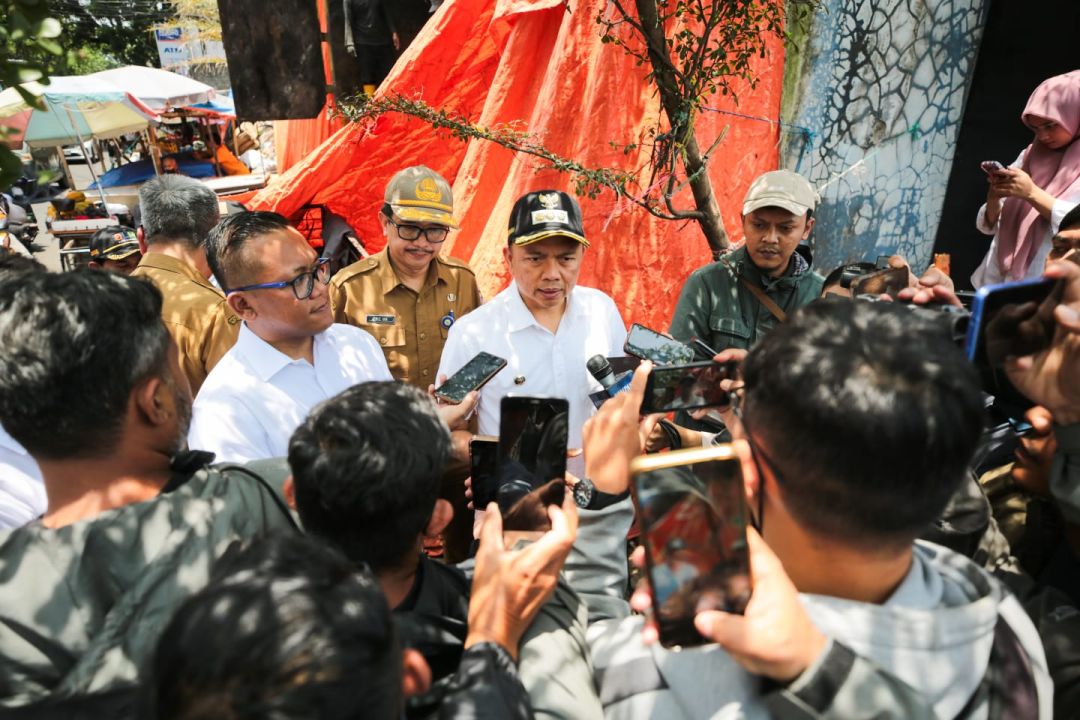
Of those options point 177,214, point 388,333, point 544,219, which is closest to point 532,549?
point 544,219

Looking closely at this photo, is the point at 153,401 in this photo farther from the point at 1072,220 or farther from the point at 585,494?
the point at 1072,220

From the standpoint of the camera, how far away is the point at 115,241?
514 centimetres

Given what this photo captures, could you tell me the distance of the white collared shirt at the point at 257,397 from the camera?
2.31 meters

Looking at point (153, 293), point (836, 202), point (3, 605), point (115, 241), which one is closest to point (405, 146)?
point (115, 241)

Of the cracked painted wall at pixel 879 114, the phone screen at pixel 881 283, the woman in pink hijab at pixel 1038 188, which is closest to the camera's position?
the phone screen at pixel 881 283

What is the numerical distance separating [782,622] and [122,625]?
1075 mm

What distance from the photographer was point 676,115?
128 inches

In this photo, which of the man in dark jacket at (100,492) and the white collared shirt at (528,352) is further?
the white collared shirt at (528,352)

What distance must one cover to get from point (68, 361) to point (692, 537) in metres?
1.23

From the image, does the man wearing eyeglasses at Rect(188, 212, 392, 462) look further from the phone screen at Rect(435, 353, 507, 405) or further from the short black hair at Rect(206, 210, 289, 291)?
the phone screen at Rect(435, 353, 507, 405)

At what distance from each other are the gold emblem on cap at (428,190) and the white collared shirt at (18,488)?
2.14 m

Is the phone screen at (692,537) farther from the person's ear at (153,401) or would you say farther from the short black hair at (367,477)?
the person's ear at (153,401)

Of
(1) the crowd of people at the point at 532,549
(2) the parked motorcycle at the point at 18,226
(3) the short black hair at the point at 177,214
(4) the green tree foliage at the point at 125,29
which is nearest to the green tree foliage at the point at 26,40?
(1) the crowd of people at the point at 532,549

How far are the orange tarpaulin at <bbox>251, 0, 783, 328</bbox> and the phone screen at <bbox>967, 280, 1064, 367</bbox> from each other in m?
3.43
